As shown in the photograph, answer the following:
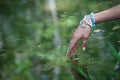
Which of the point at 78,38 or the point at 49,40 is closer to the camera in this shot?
the point at 78,38

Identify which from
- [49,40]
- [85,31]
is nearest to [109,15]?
[85,31]

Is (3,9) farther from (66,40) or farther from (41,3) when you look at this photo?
(66,40)

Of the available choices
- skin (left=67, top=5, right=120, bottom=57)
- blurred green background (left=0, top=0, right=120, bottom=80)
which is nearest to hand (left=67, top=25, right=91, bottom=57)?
skin (left=67, top=5, right=120, bottom=57)

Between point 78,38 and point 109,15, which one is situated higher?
point 109,15

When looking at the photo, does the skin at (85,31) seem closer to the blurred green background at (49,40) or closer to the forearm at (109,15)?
the forearm at (109,15)

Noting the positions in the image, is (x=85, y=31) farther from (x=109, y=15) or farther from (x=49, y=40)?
(x=49, y=40)

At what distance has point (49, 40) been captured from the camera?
2971mm

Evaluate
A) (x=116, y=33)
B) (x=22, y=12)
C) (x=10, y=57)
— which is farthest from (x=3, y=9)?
(x=116, y=33)

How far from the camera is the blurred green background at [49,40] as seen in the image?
263 centimetres

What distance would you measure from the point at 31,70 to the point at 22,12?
84 cm

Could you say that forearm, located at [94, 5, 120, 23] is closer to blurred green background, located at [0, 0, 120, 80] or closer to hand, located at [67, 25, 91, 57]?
hand, located at [67, 25, 91, 57]

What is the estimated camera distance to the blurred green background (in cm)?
263

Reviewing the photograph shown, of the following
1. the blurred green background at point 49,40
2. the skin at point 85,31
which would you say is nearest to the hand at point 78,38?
the skin at point 85,31

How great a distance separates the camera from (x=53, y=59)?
268 centimetres
